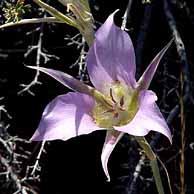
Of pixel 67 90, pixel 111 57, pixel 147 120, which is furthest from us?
pixel 67 90

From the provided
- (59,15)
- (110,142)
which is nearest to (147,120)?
(110,142)

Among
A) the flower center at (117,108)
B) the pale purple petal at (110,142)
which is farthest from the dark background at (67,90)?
the pale purple petal at (110,142)

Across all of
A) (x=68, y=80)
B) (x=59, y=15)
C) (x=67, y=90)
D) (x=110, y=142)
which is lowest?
(x=67, y=90)

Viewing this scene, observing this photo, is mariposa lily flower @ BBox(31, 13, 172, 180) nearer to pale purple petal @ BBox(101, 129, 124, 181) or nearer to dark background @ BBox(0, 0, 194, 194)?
pale purple petal @ BBox(101, 129, 124, 181)

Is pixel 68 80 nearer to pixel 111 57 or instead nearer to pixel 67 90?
pixel 111 57

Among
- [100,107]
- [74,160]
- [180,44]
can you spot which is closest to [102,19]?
[180,44]
